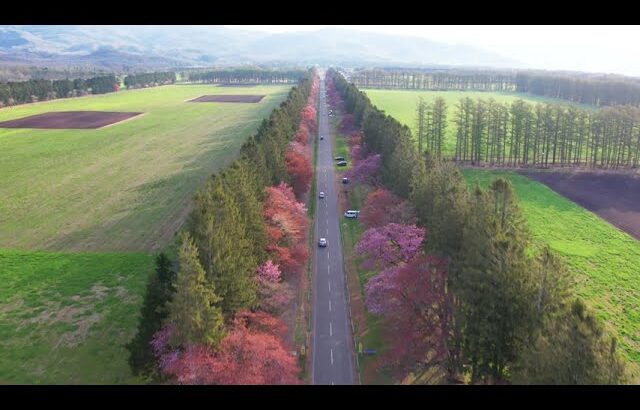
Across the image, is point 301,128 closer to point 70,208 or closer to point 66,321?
point 70,208

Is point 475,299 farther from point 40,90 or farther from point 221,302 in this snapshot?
point 40,90

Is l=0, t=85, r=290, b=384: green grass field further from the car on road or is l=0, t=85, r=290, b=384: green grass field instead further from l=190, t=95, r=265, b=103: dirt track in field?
l=190, t=95, r=265, b=103: dirt track in field

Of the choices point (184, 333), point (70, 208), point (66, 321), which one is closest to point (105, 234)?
point (70, 208)

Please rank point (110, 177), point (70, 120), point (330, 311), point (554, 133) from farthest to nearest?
point (70, 120), point (554, 133), point (110, 177), point (330, 311)

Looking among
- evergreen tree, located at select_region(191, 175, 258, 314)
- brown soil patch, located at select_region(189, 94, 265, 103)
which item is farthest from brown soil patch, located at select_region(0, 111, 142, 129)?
evergreen tree, located at select_region(191, 175, 258, 314)

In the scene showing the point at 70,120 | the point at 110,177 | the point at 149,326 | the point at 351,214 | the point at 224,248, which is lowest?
the point at 351,214

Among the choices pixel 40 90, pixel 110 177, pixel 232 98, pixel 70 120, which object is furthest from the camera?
pixel 232 98

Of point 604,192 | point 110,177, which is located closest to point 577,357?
point 604,192
